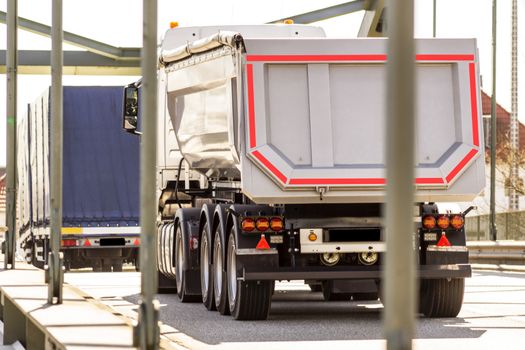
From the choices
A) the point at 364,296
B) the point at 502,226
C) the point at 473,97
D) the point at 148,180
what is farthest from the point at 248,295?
the point at 502,226

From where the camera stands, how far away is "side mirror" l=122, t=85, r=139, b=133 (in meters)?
20.3

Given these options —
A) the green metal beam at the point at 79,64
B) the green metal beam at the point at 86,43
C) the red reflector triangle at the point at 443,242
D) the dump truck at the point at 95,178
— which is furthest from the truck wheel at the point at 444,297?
the green metal beam at the point at 79,64

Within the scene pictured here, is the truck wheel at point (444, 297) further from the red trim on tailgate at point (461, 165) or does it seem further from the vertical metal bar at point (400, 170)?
the vertical metal bar at point (400, 170)

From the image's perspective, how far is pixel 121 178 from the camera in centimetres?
3111

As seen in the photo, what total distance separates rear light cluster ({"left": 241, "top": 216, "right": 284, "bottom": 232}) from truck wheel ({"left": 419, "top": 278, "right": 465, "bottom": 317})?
75.9 inches

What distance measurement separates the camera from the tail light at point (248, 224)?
1596 centimetres

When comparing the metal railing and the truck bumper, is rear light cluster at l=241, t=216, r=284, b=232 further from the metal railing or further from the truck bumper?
the metal railing

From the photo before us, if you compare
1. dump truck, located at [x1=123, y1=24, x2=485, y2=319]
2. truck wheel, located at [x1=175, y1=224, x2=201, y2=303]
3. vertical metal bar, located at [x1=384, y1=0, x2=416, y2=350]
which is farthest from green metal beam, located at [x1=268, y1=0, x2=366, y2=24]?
vertical metal bar, located at [x1=384, y1=0, x2=416, y2=350]

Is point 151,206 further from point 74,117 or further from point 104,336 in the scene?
point 74,117

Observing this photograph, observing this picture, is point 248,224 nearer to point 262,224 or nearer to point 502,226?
point 262,224

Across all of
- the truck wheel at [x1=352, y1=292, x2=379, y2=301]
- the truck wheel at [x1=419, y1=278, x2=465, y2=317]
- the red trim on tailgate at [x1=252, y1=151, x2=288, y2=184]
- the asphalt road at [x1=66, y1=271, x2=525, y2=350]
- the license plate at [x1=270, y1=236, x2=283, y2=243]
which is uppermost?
the red trim on tailgate at [x1=252, y1=151, x2=288, y2=184]

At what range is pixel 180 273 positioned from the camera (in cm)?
1998

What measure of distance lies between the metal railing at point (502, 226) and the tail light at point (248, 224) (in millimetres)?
36226

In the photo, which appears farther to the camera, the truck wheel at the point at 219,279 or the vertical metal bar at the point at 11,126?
the vertical metal bar at the point at 11,126
